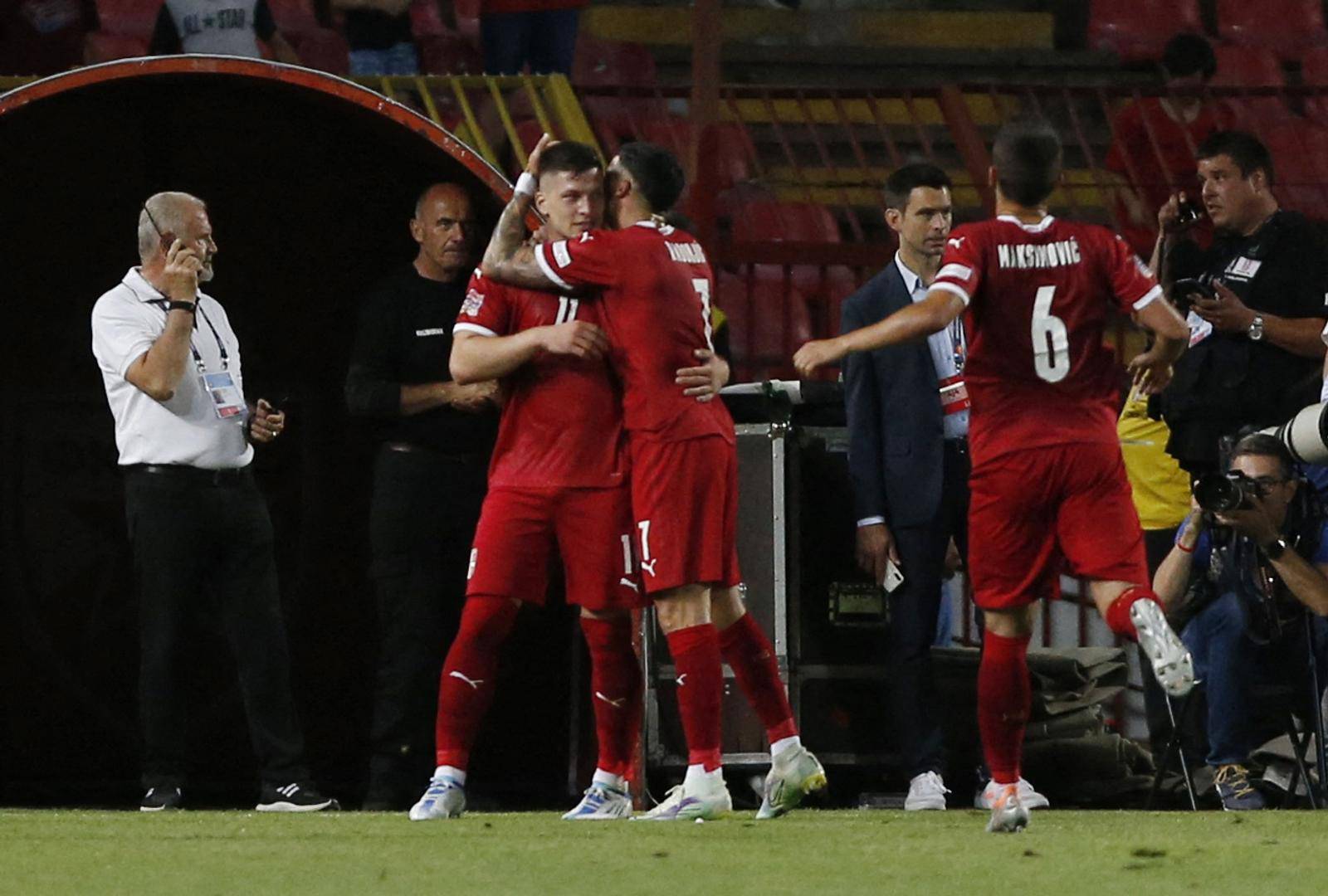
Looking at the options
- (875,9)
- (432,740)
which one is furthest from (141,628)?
(875,9)

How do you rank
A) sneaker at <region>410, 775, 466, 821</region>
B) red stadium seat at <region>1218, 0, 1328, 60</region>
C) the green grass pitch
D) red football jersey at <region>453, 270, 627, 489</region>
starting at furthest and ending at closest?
1. red stadium seat at <region>1218, 0, 1328, 60</region>
2. red football jersey at <region>453, 270, 627, 489</region>
3. sneaker at <region>410, 775, 466, 821</region>
4. the green grass pitch

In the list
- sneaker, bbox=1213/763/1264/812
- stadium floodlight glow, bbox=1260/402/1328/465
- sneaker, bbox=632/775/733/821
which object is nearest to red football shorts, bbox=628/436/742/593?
sneaker, bbox=632/775/733/821

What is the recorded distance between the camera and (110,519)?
10.1 m

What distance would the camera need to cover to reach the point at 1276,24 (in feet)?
54.9

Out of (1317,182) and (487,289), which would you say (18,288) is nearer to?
(487,289)

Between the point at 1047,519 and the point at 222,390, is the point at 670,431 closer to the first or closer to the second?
the point at 1047,519

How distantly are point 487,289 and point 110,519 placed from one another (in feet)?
10.2

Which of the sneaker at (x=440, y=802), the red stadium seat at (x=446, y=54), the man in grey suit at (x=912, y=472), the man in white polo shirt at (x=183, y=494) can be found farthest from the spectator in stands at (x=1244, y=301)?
the red stadium seat at (x=446, y=54)

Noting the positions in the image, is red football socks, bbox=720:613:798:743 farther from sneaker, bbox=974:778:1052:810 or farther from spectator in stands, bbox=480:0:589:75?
spectator in stands, bbox=480:0:589:75

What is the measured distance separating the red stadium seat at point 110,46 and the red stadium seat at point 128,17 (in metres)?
0.04

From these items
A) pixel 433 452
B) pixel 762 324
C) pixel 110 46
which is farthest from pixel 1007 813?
pixel 110 46

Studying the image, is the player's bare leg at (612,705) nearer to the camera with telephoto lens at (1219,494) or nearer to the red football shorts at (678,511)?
the red football shorts at (678,511)

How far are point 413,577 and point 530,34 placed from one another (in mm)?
5420

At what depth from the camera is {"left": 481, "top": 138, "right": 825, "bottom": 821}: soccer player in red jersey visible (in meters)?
7.27
